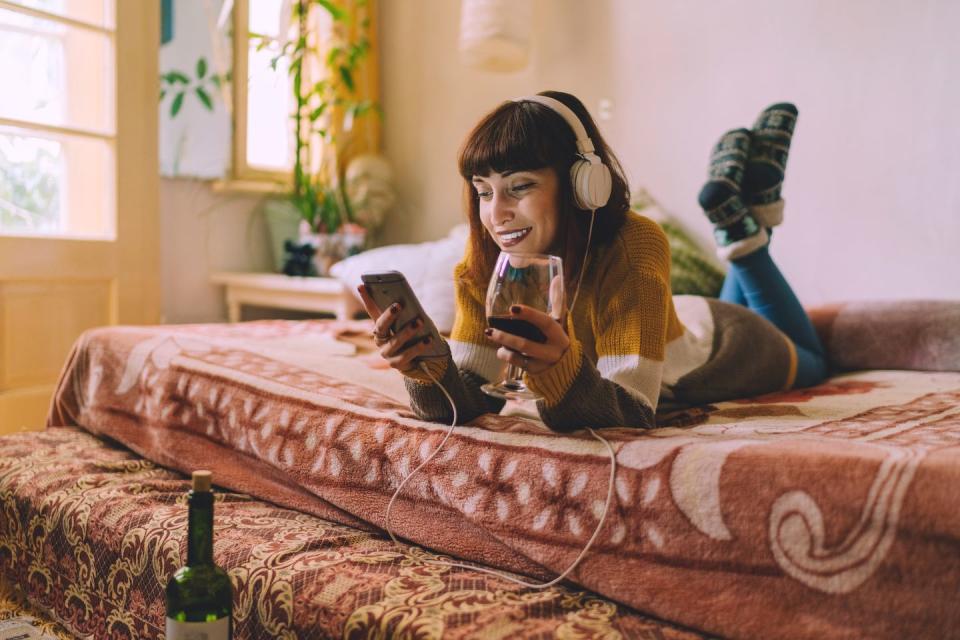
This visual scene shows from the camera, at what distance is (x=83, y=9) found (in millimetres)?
2057

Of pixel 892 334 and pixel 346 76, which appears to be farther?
pixel 346 76

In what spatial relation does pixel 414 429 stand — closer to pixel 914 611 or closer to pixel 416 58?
pixel 914 611

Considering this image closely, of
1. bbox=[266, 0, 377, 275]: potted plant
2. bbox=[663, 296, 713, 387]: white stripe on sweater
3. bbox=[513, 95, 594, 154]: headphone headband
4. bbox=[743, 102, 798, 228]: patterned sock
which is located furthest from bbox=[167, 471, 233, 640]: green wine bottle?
bbox=[266, 0, 377, 275]: potted plant

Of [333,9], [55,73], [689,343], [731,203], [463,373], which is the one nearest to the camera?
[463,373]

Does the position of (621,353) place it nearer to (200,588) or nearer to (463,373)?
(463,373)

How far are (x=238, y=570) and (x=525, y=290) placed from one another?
453mm

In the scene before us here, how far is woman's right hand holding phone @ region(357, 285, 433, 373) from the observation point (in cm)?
88

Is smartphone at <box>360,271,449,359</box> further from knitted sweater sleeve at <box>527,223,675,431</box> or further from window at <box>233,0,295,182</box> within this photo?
window at <box>233,0,295,182</box>

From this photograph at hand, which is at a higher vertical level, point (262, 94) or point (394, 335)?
point (262, 94)

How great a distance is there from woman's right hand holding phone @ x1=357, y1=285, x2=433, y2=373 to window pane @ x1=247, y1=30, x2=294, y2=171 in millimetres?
1983

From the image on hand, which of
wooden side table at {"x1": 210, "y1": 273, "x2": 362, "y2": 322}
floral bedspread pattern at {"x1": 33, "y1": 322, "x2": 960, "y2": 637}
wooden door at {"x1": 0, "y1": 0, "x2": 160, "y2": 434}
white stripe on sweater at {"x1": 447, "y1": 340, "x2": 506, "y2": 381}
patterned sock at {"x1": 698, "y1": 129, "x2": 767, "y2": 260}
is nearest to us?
floral bedspread pattern at {"x1": 33, "y1": 322, "x2": 960, "y2": 637}

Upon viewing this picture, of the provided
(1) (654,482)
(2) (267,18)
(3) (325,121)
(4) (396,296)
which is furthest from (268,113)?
(1) (654,482)

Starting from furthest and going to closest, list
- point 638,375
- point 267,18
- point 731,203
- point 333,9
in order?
point 267,18 < point 333,9 < point 731,203 < point 638,375

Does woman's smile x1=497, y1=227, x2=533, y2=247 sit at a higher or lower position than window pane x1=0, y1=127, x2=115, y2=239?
lower
